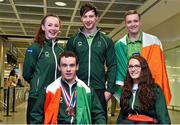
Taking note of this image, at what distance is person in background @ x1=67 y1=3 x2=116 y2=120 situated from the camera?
2.79m

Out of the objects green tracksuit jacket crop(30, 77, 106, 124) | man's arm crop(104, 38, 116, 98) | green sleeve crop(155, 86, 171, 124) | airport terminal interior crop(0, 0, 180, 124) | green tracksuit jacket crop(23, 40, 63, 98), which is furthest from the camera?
airport terminal interior crop(0, 0, 180, 124)

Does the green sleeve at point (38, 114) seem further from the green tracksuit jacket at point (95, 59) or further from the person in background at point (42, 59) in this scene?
the green tracksuit jacket at point (95, 59)

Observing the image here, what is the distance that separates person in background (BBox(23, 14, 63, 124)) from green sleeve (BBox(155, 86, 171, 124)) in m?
0.94

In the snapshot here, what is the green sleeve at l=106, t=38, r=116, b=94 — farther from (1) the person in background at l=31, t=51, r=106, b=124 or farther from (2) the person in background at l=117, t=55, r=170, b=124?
(1) the person in background at l=31, t=51, r=106, b=124

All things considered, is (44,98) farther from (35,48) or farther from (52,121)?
(35,48)

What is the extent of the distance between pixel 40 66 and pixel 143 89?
0.98 meters

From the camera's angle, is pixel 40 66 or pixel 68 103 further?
pixel 40 66

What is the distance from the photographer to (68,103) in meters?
2.37

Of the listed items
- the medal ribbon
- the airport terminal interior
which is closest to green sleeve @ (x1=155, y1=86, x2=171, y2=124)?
the medal ribbon

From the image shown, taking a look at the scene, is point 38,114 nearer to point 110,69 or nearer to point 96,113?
point 96,113

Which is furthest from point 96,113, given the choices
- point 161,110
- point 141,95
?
point 161,110

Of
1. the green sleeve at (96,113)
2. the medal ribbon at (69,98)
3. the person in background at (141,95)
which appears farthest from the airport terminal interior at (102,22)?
the medal ribbon at (69,98)

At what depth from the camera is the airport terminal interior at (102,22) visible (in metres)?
7.80

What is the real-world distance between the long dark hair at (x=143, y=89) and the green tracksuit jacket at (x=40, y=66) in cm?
66
